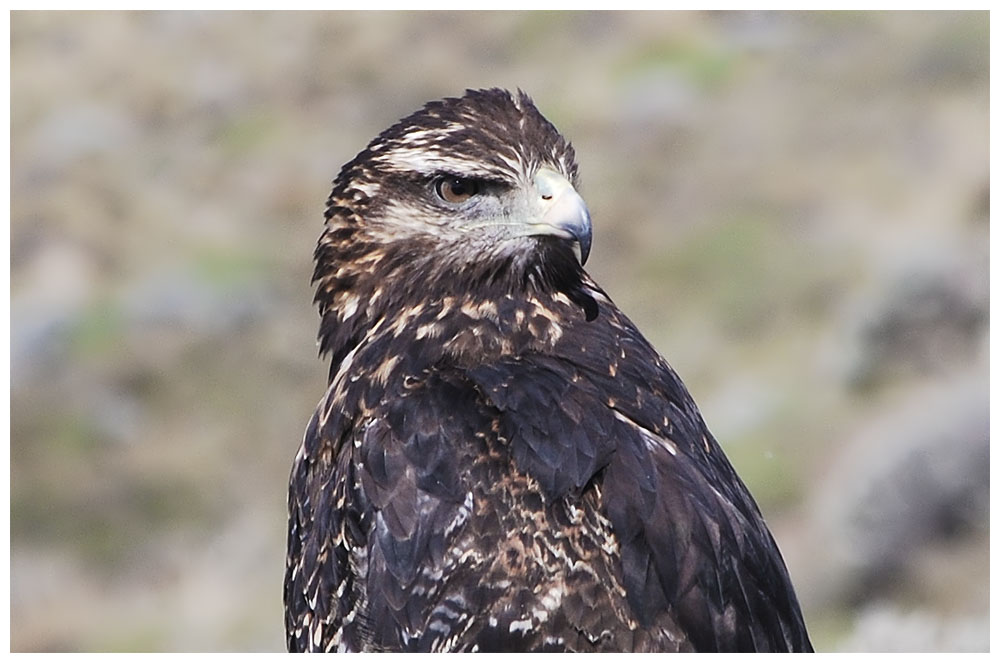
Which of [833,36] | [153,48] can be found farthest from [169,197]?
[833,36]

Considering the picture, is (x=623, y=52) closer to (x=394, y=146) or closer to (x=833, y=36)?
(x=833, y=36)

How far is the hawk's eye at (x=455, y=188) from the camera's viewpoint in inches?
196

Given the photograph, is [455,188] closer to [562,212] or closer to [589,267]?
[562,212]

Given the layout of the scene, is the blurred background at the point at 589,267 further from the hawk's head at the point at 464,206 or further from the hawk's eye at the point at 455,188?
the hawk's eye at the point at 455,188

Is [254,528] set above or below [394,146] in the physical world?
below

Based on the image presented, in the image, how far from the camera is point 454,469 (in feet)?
14.8

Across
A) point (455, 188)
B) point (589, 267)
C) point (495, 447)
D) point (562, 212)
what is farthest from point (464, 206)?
point (589, 267)

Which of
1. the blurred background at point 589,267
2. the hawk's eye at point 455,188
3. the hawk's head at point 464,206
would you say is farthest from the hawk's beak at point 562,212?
the blurred background at point 589,267

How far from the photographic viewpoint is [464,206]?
5027 mm

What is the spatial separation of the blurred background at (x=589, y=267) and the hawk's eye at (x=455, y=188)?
22.8ft

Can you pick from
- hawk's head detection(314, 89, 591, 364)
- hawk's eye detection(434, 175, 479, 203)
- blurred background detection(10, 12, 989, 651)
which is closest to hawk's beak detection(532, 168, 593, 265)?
hawk's head detection(314, 89, 591, 364)

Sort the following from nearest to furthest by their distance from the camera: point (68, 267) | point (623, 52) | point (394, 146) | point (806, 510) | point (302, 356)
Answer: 1. point (394, 146)
2. point (806, 510)
3. point (302, 356)
4. point (68, 267)
5. point (623, 52)

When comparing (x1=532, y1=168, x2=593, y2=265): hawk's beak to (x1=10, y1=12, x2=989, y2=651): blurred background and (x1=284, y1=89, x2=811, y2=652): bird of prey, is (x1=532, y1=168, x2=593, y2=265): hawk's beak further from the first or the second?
(x1=10, y1=12, x2=989, y2=651): blurred background

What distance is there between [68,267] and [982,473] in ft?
40.9
